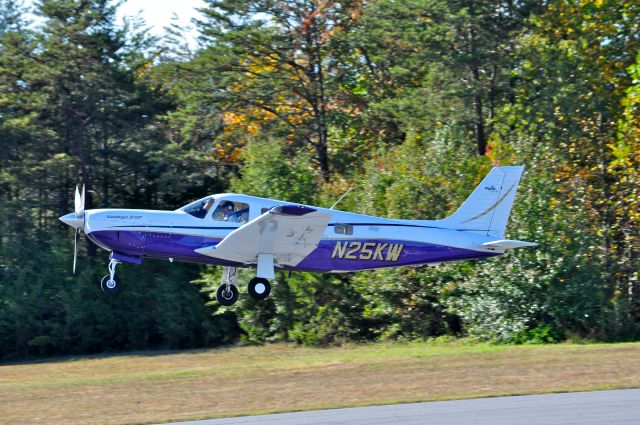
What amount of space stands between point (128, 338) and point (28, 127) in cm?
794

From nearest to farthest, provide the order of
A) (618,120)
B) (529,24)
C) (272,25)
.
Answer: (618,120)
(529,24)
(272,25)

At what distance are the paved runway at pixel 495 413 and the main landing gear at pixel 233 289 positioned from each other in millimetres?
6351

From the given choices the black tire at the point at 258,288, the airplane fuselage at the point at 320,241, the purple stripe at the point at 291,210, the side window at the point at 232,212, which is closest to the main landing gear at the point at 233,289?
the black tire at the point at 258,288

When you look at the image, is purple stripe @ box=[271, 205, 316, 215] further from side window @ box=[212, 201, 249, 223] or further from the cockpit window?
the cockpit window

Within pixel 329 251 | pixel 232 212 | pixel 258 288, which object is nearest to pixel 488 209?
pixel 329 251

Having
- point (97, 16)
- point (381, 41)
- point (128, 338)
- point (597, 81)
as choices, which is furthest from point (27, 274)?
point (597, 81)

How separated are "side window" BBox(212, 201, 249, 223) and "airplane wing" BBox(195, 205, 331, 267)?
0.51m

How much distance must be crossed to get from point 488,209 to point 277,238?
4918 millimetres

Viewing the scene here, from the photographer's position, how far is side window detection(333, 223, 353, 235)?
18328 millimetres

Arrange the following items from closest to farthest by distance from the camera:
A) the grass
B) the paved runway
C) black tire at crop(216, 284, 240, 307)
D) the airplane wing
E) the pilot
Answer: the paved runway
the grass
the airplane wing
the pilot
black tire at crop(216, 284, 240, 307)

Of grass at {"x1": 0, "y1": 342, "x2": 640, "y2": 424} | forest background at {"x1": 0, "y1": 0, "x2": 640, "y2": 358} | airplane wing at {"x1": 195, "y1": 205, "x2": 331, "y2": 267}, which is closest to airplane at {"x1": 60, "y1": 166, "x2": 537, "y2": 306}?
airplane wing at {"x1": 195, "y1": 205, "x2": 331, "y2": 267}

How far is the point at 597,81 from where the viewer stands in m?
25.9

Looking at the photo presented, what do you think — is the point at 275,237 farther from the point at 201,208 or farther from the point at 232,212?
the point at 201,208

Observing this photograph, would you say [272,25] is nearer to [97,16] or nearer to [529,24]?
[97,16]
